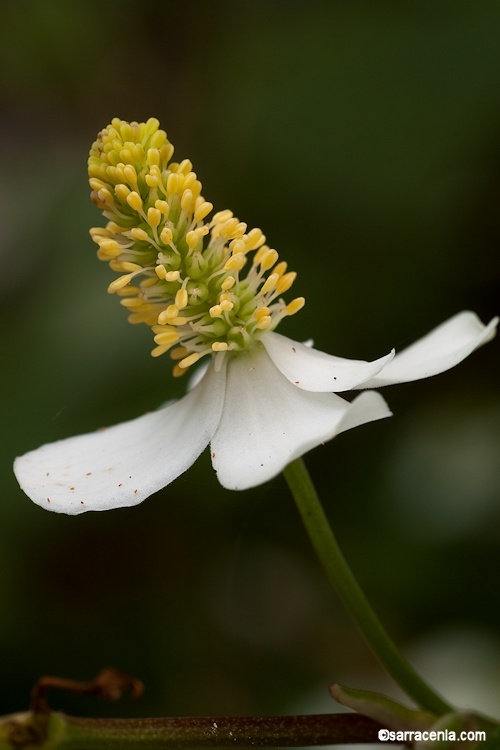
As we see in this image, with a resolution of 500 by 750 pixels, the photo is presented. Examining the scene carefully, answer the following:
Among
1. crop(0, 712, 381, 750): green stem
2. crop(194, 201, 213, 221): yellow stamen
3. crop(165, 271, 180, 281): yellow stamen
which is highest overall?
crop(194, 201, 213, 221): yellow stamen

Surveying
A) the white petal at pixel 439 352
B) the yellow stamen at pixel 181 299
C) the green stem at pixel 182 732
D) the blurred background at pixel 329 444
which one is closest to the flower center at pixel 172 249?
the yellow stamen at pixel 181 299

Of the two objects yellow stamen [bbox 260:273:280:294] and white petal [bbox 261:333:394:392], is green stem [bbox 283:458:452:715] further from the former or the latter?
yellow stamen [bbox 260:273:280:294]

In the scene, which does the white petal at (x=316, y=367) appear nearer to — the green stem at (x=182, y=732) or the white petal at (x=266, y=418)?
the white petal at (x=266, y=418)

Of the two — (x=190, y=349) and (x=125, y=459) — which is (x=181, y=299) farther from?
(x=125, y=459)

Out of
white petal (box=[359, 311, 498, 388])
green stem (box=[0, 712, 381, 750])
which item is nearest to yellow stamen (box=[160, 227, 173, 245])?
white petal (box=[359, 311, 498, 388])

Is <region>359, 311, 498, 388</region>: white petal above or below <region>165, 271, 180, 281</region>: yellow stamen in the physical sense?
below

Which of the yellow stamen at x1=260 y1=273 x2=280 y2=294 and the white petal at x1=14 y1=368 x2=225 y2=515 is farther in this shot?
the yellow stamen at x1=260 y1=273 x2=280 y2=294

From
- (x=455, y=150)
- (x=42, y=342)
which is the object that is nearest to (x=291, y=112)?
(x=455, y=150)

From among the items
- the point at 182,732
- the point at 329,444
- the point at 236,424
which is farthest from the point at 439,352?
the point at 329,444
